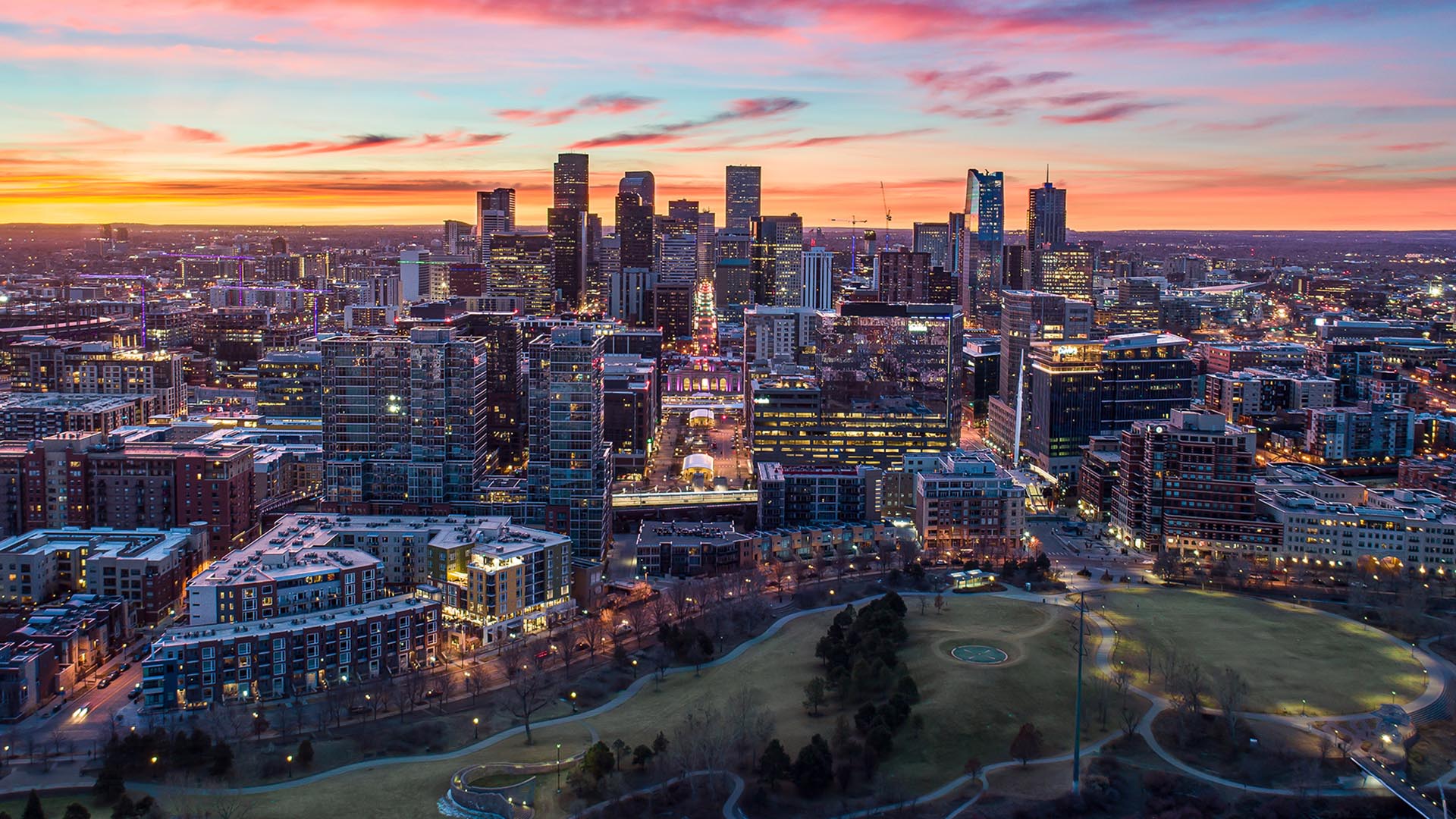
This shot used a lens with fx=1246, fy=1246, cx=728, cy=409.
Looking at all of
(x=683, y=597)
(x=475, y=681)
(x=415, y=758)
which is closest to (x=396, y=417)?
(x=683, y=597)

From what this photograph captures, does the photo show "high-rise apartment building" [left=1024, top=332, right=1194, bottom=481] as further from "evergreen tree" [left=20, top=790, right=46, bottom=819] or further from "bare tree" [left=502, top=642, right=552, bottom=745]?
"evergreen tree" [left=20, top=790, right=46, bottom=819]

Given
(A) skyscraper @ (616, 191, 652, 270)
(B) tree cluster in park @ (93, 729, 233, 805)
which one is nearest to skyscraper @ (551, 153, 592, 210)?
(A) skyscraper @ (616, 191, 652, 270)

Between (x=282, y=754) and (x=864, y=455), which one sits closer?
(x=282, y=754)

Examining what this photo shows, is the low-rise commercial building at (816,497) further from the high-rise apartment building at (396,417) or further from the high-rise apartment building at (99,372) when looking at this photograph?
the high-rise apartment building at (99,372)

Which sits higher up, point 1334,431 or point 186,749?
point 1334,431

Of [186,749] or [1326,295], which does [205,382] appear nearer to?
[186,749]

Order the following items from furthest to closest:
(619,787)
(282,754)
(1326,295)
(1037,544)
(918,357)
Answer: (1326,295), (918,357), (1037,544), (282,754), (619,787)

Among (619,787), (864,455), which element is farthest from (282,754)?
(864,455)
